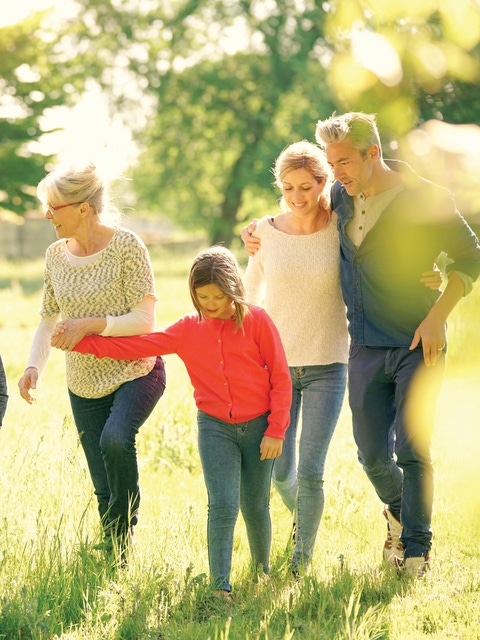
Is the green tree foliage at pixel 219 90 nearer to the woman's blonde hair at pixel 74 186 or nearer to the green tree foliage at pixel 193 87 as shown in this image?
the green tree foliage at pixel 193 87

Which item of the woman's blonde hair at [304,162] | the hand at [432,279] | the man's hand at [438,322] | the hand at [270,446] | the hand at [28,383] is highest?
the woman's blonde hair at [304,162]

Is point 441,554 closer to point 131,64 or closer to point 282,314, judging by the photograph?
point 282,314

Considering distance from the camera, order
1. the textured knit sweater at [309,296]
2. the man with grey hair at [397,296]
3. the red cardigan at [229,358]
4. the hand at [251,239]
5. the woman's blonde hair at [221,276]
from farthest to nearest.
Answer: the hand at [251,239] < the textured knit sweater at [309,296] < the man with grey hair at [397,296] < the red cardigan at [229,358] < the woman's blonde hair at [221,276]

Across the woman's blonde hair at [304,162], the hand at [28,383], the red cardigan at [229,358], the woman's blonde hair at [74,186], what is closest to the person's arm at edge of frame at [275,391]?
the red cardigan at [229,358]

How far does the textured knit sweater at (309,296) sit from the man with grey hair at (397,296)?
10cm

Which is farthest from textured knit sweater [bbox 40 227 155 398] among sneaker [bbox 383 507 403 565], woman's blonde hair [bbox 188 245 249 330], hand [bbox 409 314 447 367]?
sneaker [bbox 383 507 403 565]

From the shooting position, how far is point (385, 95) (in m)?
2.54

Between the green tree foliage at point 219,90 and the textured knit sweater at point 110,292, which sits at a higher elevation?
the green tree foliage at point 219,90

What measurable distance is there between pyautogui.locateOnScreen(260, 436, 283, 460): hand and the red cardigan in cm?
4

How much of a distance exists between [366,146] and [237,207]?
34751 millimetres

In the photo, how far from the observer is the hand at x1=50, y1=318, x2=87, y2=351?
3.88 metres

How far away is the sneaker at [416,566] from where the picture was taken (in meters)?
4.00

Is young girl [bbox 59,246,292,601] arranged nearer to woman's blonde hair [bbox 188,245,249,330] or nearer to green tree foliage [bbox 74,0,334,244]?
woman's blonde hair [bbox 188,245,249,330]

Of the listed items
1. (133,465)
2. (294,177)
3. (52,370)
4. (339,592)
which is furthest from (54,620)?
(52,370)
